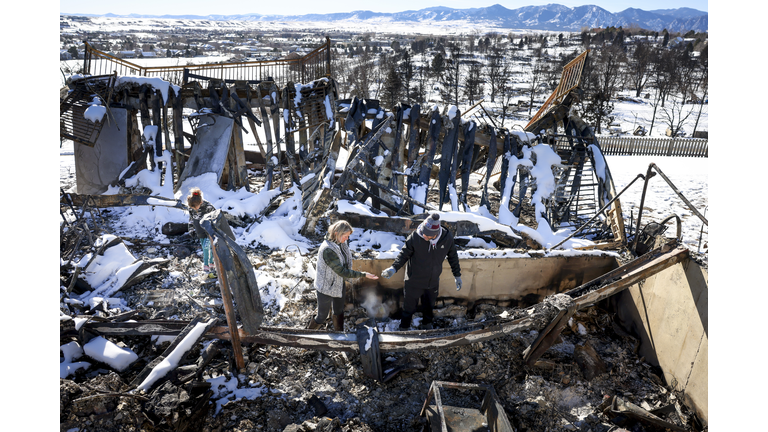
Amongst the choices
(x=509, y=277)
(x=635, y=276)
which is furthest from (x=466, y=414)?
(x=635, y=276)

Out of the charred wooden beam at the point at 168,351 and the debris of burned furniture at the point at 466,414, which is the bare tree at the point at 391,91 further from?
the debris of burned furniture at the point at 466,414

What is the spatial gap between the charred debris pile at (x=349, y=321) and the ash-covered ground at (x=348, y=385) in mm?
14

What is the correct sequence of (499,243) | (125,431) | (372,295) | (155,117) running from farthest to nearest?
(155,117) → (499,243) → (372,295) → (125,431)

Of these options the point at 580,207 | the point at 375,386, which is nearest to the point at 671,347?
the point at 375,386

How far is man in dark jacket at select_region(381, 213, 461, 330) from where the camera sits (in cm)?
392

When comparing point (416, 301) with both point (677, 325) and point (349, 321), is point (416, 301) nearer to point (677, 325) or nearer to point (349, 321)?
point (349, 321)

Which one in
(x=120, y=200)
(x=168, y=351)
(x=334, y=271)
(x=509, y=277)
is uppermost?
(x=334, y=271)

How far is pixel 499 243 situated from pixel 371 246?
2.08 meters

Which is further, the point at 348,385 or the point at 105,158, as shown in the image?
the point at 105,158

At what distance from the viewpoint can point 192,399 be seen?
3189 millimetres

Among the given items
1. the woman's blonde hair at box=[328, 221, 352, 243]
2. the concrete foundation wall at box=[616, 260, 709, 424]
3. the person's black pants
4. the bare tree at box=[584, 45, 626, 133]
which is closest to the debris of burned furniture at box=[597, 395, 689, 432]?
the concrete foundation wall at box=[616, 260, 709, 424]

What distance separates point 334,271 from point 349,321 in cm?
120

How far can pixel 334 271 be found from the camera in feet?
12.2

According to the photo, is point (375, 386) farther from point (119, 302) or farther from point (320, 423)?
point (119, 302)
